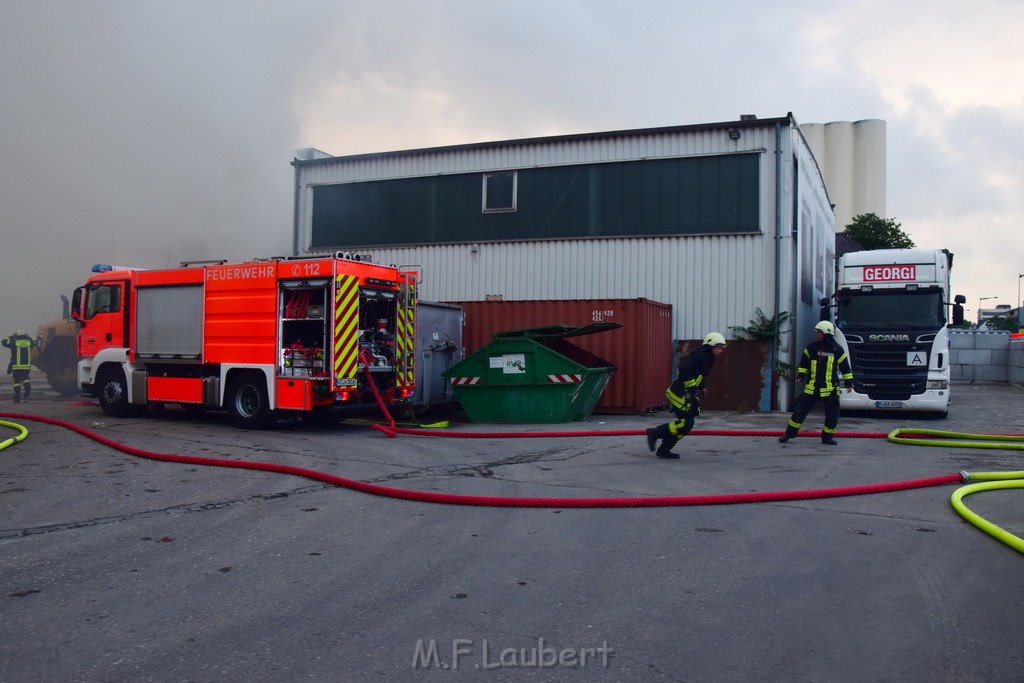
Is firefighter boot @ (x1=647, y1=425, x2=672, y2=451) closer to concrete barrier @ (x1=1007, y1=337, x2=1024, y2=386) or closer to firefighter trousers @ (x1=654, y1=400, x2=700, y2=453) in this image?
firefighter trousers @ (x1=654, y1=400, x2=700, y2=453)

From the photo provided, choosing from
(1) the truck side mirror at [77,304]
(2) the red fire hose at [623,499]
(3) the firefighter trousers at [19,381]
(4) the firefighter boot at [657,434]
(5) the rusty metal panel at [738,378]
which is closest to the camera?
(2) the red fire hose at [623,499]

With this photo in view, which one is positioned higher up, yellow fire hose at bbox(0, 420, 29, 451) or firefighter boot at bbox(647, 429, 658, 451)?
firefighter boot at bbox(647, 429, 658, 451)

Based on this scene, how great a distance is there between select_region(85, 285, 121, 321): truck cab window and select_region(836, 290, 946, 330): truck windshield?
13.1m

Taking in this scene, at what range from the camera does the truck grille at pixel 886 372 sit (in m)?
15.0

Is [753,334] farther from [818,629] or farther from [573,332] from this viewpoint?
[818,629]

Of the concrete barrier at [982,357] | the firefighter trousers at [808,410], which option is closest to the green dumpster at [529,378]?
the firefighter trousers at [808,410]

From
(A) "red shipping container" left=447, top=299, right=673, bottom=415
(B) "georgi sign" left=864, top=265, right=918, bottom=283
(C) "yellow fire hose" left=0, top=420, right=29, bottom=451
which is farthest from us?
(B) "georgi sign" left=864, top=265, right=918, bottom=283

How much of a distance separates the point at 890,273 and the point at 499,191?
8643mm

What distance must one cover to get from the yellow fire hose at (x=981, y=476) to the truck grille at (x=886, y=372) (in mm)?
3867

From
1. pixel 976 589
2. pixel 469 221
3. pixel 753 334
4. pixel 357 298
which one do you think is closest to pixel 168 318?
pixel 357 298

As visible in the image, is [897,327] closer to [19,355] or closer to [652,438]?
[652,438]

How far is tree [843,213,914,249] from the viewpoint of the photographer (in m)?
42.6

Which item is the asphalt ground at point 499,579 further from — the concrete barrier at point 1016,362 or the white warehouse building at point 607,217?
the concrete barrier at point 1016,362

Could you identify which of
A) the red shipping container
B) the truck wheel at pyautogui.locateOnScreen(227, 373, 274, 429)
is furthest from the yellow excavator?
the red shipping container
